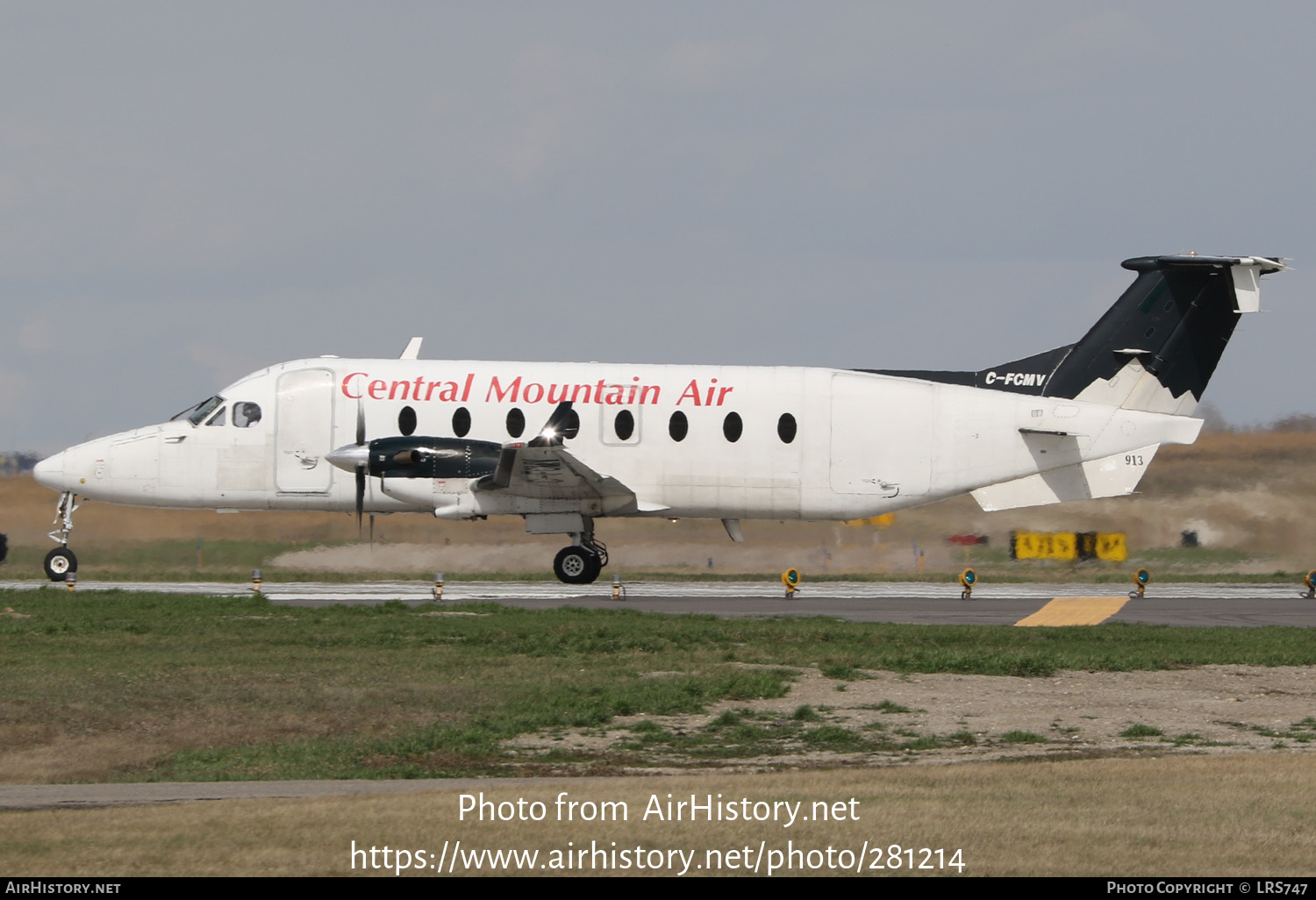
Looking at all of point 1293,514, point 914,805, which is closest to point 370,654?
point 914,805

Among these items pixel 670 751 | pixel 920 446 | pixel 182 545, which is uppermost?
pixel 920 446

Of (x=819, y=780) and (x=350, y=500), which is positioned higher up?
(x=350, y=500)

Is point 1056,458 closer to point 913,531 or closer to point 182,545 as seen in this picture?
point 913,531

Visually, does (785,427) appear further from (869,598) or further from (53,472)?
(53,472)

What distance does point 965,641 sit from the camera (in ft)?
73.4

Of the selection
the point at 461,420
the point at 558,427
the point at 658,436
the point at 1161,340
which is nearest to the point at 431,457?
the point at 461,420

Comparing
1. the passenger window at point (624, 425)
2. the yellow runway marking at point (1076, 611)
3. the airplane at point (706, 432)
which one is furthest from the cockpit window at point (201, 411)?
the yellow runway marking at point (1076, 611)

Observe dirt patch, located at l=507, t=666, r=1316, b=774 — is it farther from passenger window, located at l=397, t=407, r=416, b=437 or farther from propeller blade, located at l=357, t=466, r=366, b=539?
passenger window, located at l=397, t=407, r=416, b=437

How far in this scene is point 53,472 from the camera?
98.6 feet

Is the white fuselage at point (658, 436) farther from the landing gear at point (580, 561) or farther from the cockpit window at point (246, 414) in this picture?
the landing gear at point (580, 561)

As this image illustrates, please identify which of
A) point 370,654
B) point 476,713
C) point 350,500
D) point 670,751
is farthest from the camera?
point 350,500

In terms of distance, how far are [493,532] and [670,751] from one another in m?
19.6

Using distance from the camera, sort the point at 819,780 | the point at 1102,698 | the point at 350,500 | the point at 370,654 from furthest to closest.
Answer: the point at 350,500
the point at 370,654
the point at 1102,698
the point at 819,780

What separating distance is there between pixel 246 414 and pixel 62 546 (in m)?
5.07
